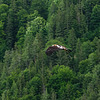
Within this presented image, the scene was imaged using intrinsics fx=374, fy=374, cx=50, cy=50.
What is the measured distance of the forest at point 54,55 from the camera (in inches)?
2887

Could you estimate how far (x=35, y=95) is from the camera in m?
74.1

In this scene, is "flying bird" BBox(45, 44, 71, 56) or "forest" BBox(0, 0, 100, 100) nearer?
"forest" BBox(0, 0, 100, 100)

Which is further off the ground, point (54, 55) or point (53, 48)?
point (53, 48)

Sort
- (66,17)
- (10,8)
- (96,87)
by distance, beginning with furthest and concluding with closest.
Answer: (10,8), (66,17), (96,87)

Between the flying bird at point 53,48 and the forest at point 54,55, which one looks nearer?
the forest at point 54,55

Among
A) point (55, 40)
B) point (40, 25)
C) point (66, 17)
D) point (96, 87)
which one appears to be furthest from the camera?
point (40, 25)

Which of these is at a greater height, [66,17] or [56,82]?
[66,17]

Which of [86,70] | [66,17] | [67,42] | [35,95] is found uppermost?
[66,17]

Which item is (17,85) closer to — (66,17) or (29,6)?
(66,17)

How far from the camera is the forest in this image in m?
73.3

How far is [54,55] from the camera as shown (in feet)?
264

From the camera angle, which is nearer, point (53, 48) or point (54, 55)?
point (54, 55)

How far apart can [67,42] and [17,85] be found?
16.6 meters

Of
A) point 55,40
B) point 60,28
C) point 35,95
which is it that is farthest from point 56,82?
point 60,28
